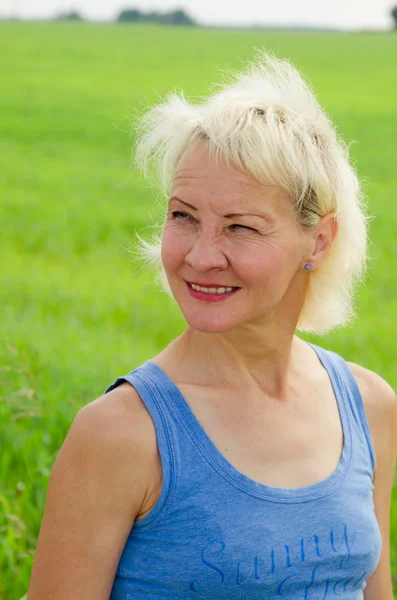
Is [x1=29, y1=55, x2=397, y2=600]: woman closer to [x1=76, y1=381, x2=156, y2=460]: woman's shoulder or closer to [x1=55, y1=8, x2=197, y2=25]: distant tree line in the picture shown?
[x1=76, y1=381, x2=156, y2=460]: woman's shoulder

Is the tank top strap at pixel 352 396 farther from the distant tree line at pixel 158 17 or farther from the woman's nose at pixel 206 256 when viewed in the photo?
the distant tree line at pixel 158 17

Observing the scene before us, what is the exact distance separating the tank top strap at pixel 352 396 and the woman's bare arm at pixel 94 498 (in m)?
0.64

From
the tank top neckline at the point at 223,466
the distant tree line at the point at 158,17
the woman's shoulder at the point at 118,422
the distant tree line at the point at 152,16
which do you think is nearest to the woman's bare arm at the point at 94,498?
the woman's shoulder at the point at 118,422

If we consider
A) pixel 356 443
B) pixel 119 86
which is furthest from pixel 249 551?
pixel 119 86

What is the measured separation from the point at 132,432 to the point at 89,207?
10.6 meters

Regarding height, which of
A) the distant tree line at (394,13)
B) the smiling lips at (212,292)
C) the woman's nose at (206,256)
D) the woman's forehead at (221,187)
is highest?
the distant tree line at (394,13)

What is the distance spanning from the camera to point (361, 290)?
9117 mm

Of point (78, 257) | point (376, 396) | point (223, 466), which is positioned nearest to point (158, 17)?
point (78, 257)

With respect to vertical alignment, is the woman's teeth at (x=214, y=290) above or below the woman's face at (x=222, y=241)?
below

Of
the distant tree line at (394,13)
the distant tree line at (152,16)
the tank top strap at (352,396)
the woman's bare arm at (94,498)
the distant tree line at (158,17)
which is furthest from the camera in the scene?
the distant tree line at (158,17)

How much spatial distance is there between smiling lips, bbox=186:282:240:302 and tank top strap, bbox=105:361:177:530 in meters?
0.21

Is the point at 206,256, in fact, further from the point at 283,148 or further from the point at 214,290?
the point at 283,148

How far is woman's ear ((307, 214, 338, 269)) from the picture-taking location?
7.78ft

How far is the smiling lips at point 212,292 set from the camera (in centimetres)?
220
